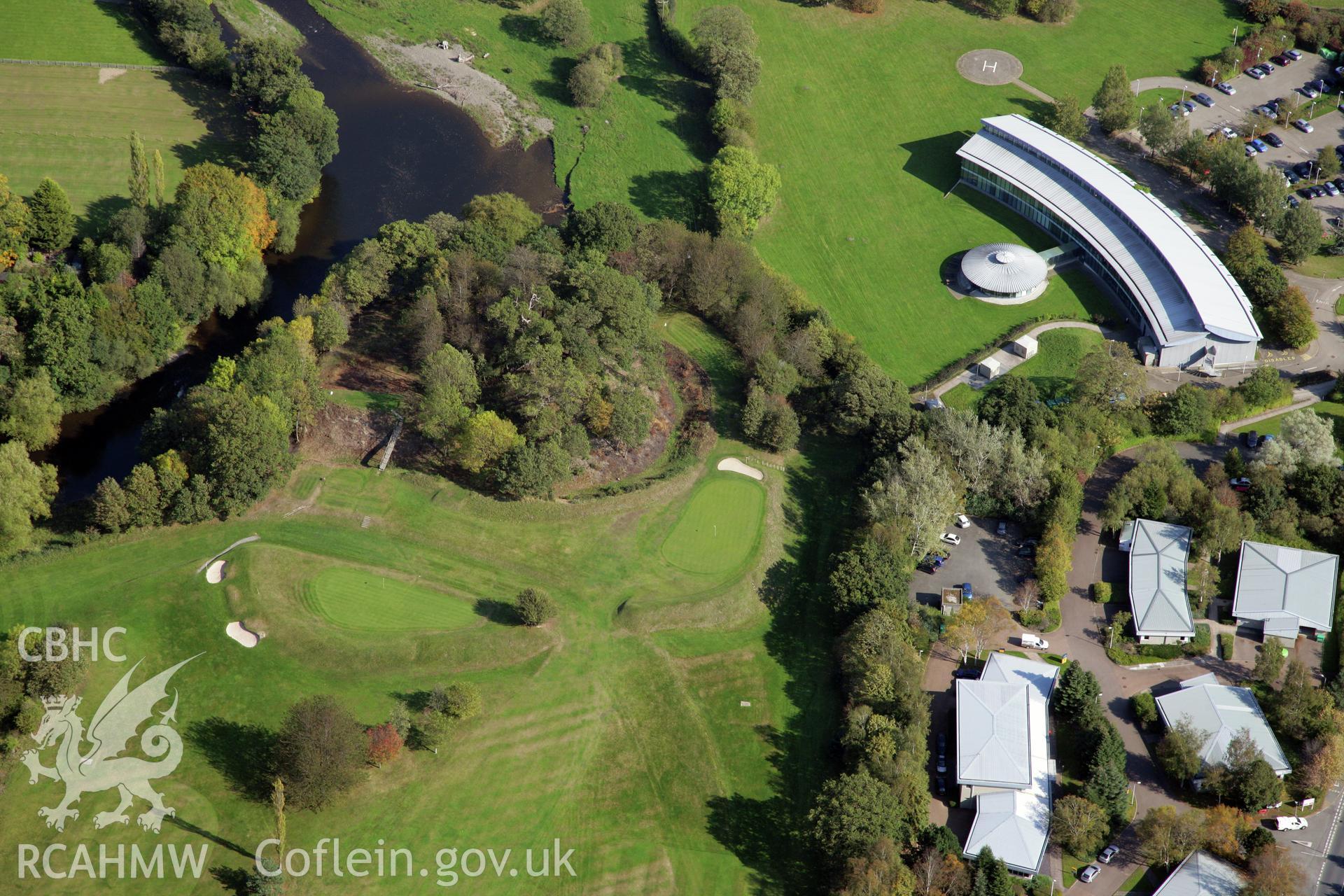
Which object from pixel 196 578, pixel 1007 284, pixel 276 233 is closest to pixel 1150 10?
pixel 1007 284

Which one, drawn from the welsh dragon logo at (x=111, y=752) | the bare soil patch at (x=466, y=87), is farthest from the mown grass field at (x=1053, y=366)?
the welsh dragon logo at (x=111, y=752)

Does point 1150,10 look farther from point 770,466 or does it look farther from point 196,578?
point 196,578

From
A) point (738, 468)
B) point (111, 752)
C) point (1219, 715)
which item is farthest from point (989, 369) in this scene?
point (111, 752)

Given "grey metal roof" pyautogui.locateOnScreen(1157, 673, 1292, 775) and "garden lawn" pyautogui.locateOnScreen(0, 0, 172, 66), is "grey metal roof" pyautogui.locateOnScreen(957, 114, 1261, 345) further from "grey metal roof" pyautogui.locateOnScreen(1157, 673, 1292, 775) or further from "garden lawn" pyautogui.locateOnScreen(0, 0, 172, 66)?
"garden lawn" pyautogui.locateOnScreen(0, 0, 172, 66)

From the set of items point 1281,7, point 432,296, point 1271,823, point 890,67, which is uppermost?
point 1281,7

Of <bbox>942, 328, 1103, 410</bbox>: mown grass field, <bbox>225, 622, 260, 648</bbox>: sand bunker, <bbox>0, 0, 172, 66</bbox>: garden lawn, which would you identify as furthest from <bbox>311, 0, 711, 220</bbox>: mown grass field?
<bbox>225, 622, 260, 648</bbox>: sand bunker

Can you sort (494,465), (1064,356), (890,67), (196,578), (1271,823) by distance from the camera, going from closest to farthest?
(1271,823) → (196,578) → (494,465) → (1064,356) → (890,67)

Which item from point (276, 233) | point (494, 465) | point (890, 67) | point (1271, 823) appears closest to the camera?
point (1271, 823)

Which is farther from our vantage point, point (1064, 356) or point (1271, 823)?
point (1064, 356)

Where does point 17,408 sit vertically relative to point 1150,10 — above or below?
below
